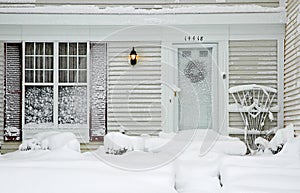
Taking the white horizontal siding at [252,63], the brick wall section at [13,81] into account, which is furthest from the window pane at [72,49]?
the white horizontal siding at [252,63]

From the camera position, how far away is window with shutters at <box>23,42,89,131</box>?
286 inches

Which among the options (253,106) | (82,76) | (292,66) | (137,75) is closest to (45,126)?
(82,76)

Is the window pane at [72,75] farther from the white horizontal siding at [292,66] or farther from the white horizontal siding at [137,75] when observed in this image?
the white horizontal siding at [292,66]

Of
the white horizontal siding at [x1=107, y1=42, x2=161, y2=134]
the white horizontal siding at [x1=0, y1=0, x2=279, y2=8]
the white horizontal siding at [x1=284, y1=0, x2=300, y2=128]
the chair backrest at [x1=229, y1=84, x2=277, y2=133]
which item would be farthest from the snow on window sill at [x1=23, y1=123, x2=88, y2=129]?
the white horizontal siding at [x1=284, y1=0, x2=300, y2=128]

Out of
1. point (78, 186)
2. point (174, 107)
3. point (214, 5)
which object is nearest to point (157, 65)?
point (174, 107)

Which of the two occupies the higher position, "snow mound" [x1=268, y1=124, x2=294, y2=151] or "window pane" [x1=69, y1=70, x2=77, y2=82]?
"window pane" [x1=69, y1=70, x2=77, y2=82]

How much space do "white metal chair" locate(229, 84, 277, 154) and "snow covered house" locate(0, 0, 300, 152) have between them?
0.13 meters

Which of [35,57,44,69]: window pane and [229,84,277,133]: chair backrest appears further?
[35,57,44,69]: window pane

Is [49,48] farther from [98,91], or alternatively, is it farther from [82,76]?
[98,91]

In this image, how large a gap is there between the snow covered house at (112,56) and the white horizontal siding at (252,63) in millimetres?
15

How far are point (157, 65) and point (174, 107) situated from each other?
722mm

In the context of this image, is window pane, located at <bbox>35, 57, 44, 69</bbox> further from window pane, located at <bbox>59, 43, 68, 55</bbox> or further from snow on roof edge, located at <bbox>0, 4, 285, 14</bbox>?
snow on roof edge, located at <bbox>0, 4, 285, 14</bbox>

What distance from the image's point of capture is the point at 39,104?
7.30 m

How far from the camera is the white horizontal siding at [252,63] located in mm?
7125
